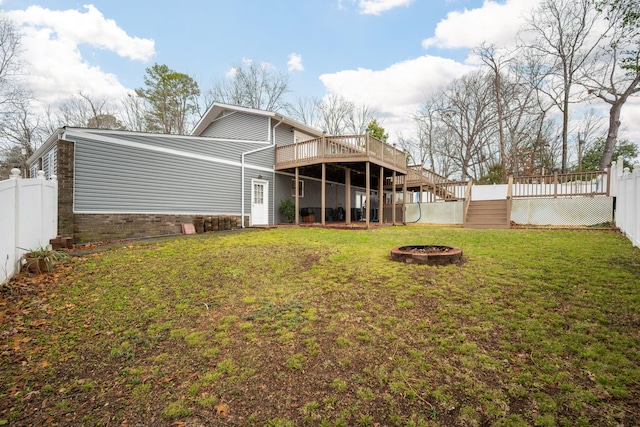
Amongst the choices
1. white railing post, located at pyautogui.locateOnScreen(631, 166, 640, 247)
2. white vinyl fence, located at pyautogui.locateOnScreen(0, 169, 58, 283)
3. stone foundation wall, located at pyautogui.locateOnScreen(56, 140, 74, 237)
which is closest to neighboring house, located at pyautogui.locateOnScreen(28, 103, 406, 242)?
stone foundation wall, located at pyautogui.locateOnScreen(56, 140, 74, 237)

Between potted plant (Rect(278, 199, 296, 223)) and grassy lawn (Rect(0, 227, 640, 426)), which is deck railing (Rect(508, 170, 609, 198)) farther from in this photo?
potted plant (Rect(278, 199, 296, 223))

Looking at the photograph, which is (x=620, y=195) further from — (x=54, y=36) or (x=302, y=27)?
(x=54, y=36)

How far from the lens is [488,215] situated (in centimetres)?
1229

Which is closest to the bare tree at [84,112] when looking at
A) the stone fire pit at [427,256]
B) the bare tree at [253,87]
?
the bare tree at [253,87]

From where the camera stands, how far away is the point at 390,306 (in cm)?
377

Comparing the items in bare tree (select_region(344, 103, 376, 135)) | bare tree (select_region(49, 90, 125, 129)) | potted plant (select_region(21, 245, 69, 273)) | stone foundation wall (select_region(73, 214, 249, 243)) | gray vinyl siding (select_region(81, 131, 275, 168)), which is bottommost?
potted plant (select_region(21, 245, 69, 273))

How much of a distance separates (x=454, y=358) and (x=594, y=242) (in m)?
6.74

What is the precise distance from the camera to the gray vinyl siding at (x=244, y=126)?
14148 millimetres

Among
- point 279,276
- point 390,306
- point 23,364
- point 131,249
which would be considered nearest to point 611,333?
point 390,306

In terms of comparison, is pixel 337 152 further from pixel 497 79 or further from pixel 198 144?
pixel 497 79

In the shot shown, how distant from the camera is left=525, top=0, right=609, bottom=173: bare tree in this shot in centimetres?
1637

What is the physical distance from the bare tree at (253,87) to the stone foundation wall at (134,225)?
19144 mm

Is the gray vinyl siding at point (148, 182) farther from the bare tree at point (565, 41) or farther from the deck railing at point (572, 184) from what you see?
the bare tree at point (565, 41)

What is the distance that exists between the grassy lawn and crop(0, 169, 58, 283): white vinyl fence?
0.59 metres
